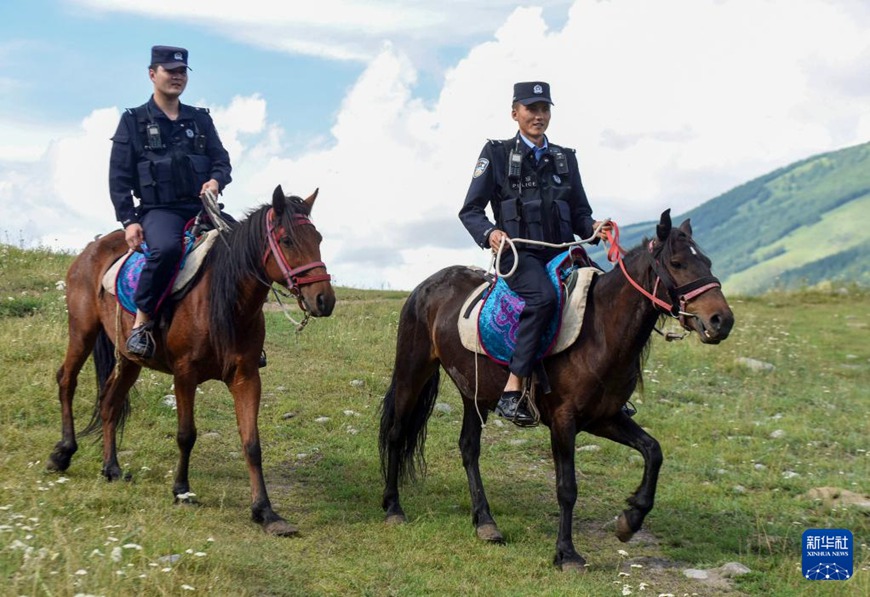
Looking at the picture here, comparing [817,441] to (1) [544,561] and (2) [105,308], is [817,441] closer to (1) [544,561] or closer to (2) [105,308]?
(1) [544,561]

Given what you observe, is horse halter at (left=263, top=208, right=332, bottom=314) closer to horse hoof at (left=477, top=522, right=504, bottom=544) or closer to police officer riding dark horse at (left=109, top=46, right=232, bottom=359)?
police officer riding dark horse at (left=109, top=46, right=232, bottom=359)

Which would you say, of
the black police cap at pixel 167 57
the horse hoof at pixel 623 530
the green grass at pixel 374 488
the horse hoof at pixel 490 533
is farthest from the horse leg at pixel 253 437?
the black police cap at pixel 167 57

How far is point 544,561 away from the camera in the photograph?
695cm

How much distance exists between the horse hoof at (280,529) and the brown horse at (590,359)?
97 cm

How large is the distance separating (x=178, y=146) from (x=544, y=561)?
4.95 m

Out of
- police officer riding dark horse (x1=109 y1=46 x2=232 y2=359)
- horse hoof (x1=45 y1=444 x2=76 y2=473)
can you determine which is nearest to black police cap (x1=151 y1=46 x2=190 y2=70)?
police officer riding dark horse (x1=109 y1=46 x2=232 y2=359)

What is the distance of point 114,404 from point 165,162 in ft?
8.17

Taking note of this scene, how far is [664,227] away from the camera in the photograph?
21.1 feet

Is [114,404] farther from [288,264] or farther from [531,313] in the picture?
[531,313]

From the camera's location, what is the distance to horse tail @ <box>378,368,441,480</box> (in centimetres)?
849

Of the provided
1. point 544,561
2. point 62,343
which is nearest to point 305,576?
point 544,561

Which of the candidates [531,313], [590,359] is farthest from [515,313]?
[590,359]

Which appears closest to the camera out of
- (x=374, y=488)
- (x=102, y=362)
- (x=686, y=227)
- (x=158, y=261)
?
(x=686, y=227)

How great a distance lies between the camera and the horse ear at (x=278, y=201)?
7094 millimetres
